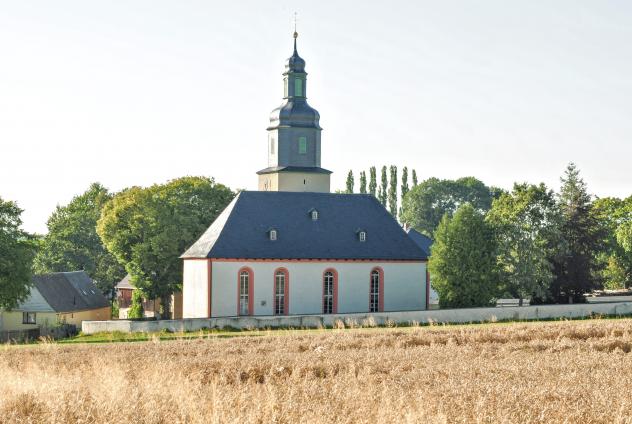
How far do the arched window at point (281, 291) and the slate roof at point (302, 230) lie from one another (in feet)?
3.71

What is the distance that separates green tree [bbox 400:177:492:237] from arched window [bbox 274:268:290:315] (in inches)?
2786

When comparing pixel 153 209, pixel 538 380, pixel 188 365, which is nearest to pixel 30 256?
pixel 153 209

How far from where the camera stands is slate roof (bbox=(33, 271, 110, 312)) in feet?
237

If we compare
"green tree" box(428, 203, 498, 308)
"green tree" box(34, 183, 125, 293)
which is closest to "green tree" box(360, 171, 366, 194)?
"green tree" box(34, 183, 125, 293)

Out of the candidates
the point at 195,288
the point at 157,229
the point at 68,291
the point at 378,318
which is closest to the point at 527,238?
the point at 378,318

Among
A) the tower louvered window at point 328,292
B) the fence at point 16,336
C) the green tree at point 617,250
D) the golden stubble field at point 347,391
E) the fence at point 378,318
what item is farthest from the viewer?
the green tree at point 617,250

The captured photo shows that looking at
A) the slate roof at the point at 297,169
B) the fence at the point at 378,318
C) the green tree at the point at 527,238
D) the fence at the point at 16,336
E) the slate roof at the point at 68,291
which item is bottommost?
the fence at the point at 16,336

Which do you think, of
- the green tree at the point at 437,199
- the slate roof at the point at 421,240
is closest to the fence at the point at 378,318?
the slate roof at the point at 421,240

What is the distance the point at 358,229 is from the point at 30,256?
21133 mm

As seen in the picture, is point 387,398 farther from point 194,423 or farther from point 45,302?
point 45,302

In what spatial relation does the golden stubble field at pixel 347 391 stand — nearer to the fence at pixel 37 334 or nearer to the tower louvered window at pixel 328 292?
the fence at pixel 37 334

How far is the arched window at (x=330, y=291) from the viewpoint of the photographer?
196ft

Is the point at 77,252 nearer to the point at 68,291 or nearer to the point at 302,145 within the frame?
the point at 68,291

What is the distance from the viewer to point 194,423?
1164 centimetres
